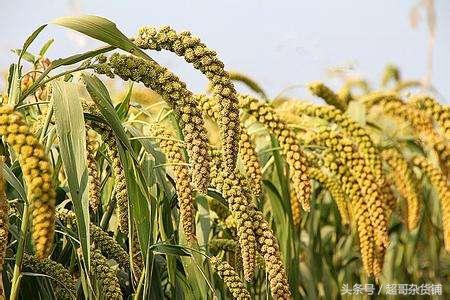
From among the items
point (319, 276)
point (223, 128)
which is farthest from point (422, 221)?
point (223, 128)

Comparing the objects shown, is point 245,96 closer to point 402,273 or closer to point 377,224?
point 377,224

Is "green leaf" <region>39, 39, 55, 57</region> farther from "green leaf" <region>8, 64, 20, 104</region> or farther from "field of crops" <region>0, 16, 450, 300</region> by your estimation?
"green leaf" <region>8, 64, 20, 104</region>

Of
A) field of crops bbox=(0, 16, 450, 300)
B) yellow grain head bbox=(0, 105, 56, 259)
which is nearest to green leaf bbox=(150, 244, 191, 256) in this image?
field of crops bbox=(0, 16, 450, 300)

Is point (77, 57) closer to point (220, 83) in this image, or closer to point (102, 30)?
point (102, 30)

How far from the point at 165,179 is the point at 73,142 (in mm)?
577

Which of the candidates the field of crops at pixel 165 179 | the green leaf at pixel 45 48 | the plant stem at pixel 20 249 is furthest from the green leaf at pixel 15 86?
the green leaf at pixel 45 48

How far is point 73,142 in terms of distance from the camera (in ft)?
3.29

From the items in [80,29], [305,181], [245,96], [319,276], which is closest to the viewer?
[80,29]

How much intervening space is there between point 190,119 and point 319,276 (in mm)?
1898

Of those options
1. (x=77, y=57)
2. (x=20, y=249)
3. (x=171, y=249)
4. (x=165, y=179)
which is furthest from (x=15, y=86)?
(x=165, y=179)

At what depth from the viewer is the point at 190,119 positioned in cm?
104

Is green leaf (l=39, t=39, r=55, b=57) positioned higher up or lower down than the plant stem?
higher up

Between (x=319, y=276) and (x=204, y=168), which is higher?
(x=319, y=276)

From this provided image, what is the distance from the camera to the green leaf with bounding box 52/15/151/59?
1.01 metres
